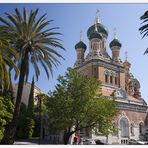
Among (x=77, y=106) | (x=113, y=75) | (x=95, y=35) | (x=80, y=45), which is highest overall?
(x=95, y=35)

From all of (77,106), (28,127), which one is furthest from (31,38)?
(28,127)

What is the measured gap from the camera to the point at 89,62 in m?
68.1

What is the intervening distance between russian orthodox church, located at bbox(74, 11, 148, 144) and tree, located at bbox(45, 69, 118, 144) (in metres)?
20.1

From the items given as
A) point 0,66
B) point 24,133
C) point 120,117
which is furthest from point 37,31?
point 120,117

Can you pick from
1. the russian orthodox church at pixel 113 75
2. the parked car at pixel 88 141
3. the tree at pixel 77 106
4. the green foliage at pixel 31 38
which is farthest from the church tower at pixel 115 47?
the green foliage at pixel 31 38

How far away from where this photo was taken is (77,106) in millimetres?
41500

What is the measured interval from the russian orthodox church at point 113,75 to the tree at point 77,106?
2013 centimetres

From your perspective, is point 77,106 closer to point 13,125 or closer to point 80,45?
point 13,125

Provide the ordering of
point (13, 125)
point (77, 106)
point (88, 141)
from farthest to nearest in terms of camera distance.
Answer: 1. point (88, 141)
2. point (77, 106)
3. point (13, 125)

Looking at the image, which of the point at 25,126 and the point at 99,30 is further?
the point at 99,30

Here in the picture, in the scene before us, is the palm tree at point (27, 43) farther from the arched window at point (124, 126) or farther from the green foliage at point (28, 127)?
the arched window at point (124, 126)

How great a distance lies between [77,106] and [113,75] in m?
30.4

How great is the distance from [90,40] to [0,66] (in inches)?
1945

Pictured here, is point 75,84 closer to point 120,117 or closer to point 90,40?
point 120,117
